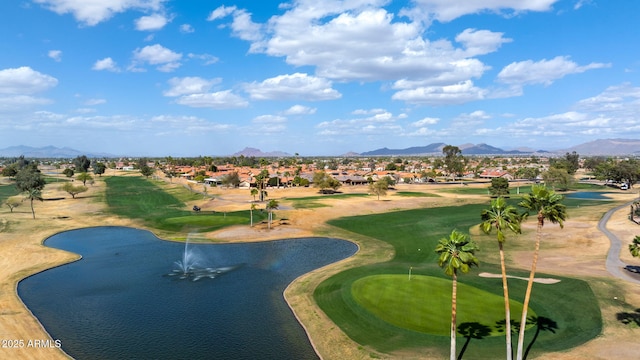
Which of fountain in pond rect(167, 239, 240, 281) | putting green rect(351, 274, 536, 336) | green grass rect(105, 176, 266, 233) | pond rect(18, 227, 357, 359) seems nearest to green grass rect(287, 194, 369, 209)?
green grass rect(105, 176, 266, 233)

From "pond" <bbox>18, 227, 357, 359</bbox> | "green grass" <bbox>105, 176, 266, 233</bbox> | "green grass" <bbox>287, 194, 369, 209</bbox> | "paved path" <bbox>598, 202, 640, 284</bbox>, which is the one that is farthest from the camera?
"green grass" <bbox>287, 194, 369, 209</bbox>

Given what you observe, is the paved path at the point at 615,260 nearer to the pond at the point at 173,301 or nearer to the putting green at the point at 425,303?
the putting green at the point at 425,303

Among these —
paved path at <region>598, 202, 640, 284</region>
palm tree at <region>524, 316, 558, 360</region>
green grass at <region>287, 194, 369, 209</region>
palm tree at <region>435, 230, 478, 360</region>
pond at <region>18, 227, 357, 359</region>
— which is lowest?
pond at <region>18, 227, 357, 359</region>

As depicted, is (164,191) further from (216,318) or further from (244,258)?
(216,318)

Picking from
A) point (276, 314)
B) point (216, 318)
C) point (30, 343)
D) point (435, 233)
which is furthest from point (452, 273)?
point (435, 233)

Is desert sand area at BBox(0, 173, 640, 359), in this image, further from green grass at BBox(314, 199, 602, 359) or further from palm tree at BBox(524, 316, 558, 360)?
palm tree at BBox(524, 316, 558, 360)

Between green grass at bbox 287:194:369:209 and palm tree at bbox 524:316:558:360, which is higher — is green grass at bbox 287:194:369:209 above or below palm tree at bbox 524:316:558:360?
above
